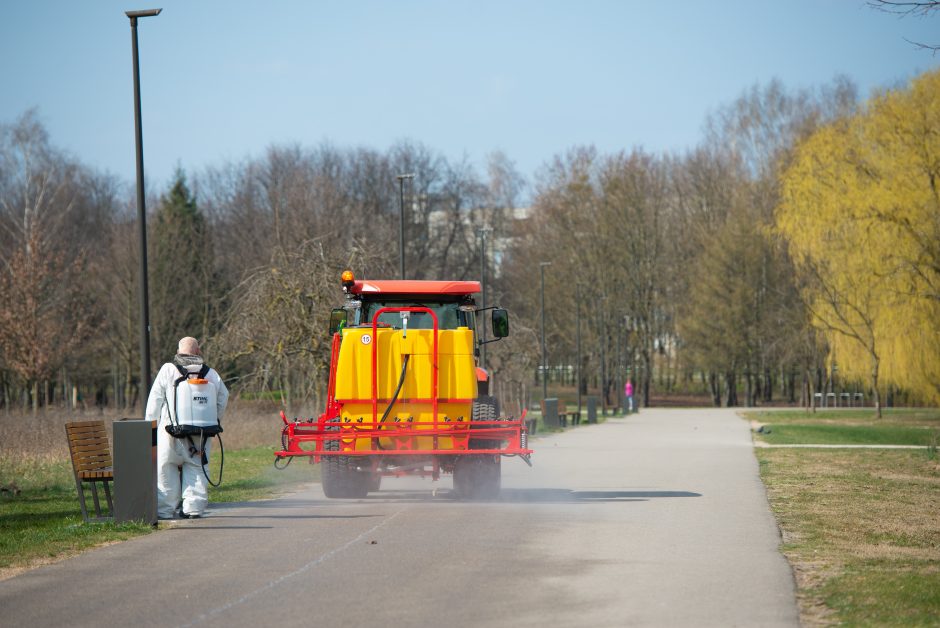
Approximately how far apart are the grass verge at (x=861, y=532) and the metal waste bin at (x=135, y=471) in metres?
6.28

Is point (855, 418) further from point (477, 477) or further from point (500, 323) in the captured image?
point (477, 477)

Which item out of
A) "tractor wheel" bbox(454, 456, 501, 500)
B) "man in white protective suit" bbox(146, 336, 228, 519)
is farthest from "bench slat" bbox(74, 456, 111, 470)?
"tractor wheel" bbox(454, 456, 501, 500)

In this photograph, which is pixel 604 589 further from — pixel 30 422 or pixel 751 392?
pixel 751 392

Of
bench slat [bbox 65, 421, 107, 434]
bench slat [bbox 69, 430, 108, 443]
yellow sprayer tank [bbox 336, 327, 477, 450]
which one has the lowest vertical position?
bench slat [bbox 69, 430, 108, 443]

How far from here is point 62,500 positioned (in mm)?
16219

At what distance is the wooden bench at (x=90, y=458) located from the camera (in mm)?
13164

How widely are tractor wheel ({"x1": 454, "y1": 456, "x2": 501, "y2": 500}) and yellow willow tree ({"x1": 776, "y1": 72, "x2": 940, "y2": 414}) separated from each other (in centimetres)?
2742

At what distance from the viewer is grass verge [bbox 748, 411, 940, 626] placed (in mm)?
8219

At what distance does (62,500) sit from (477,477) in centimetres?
546

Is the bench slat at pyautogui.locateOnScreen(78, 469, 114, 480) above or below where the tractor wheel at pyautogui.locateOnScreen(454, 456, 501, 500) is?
above

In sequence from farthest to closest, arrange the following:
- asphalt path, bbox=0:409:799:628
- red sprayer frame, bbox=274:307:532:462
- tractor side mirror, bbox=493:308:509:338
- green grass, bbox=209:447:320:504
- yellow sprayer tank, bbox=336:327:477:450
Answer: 1. green grass, bbox=209:447:320:504
2. tractor side mirror, bbox=493:308:509:338
3. yellow sprayer tank, bbox=336:327:477:450
4. red sprayer frame, bbox=274:307:532:462
5. asphalt path, bbox=0:409:799:628

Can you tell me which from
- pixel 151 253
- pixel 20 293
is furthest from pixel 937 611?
pixel 151 253

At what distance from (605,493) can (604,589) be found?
794cm

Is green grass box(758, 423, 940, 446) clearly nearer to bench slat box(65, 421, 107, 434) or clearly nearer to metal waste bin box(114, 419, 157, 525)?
bench slat box(65, 421, 107, 434)
